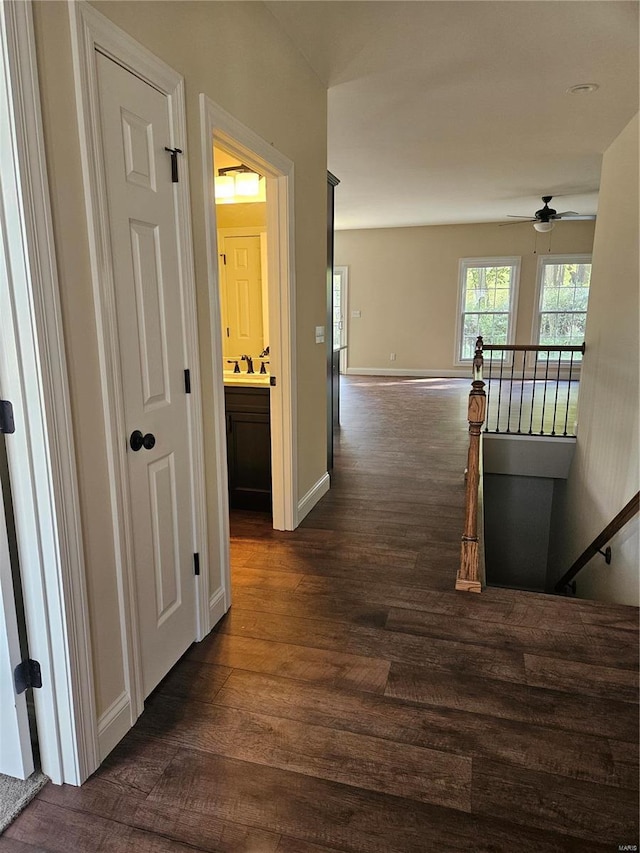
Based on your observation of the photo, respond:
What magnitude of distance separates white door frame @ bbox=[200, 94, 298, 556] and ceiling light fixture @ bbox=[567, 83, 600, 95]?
219 centimetres

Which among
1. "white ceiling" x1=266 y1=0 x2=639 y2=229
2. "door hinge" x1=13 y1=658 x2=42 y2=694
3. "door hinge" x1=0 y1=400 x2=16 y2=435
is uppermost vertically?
"white ceiling" x1=266 y1=0 x2=639 y2=229

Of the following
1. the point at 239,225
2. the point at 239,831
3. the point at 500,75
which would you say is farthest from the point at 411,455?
the point at 239,831

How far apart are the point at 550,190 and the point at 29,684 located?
25.5ft

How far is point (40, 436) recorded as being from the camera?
1431 millimetres

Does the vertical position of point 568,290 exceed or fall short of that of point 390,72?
it falls short

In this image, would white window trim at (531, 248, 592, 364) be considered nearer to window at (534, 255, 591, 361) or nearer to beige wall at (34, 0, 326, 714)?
window at (534, 255, 591, 361)

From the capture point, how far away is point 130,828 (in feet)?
4.97

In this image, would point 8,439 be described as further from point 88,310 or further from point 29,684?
point 29,684

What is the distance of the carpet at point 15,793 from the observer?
1554 millimetres

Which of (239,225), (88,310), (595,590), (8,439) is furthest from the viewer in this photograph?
(595,590)

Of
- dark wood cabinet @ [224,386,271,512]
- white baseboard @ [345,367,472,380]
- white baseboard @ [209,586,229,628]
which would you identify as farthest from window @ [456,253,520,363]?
white baseboard @ [209,586,229,628]

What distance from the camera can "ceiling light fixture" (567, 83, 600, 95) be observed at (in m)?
3.72

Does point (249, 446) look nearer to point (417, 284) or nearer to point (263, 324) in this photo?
point (263, 324)

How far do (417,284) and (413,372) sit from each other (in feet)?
5.32
